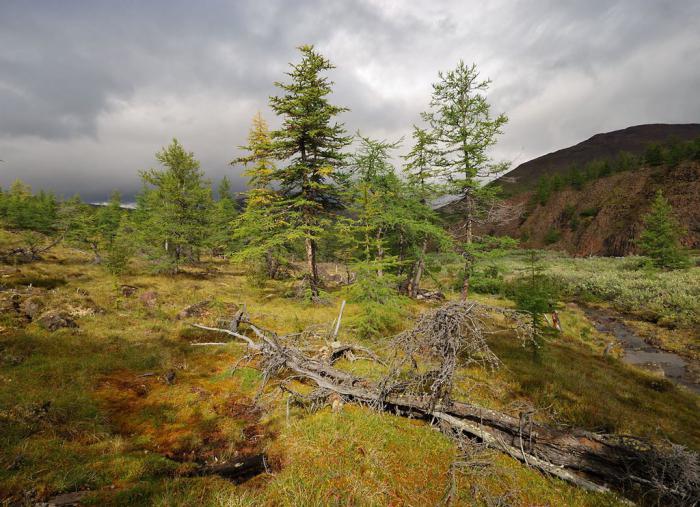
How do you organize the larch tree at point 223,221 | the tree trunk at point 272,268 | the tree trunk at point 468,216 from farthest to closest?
the larch tree at point 223,221, the tree trunk at point 272,268, the tree trunk at point 468,216

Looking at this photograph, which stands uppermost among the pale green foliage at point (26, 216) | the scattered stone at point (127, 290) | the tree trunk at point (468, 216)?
the pale green foliage at point (26, 216)

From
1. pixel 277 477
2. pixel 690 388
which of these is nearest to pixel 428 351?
pixel 277 477

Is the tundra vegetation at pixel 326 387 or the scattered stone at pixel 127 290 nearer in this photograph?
the tundra vegetation at pixel 326 387

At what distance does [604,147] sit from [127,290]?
218483mm

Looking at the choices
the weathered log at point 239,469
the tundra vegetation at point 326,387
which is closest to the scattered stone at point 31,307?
the tundra vegetation at point 326,387

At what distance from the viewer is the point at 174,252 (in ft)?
70.5

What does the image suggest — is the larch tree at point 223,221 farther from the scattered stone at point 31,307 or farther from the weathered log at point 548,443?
the weathered log at point 548,443

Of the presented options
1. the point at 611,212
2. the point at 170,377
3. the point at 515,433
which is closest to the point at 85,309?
the point at 170,377

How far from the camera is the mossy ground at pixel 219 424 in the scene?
418 centimetres

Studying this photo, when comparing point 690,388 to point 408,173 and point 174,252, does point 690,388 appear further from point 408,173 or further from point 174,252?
point 174,252

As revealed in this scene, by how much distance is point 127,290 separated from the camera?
Answer: 51.4 ft

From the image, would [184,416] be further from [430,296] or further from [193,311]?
[430,296]

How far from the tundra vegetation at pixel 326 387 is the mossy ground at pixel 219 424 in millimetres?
41

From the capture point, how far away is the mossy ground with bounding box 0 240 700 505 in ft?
13.7
